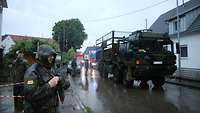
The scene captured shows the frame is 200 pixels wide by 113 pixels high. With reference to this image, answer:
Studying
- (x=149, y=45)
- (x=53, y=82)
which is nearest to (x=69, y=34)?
(x=149, y=45)

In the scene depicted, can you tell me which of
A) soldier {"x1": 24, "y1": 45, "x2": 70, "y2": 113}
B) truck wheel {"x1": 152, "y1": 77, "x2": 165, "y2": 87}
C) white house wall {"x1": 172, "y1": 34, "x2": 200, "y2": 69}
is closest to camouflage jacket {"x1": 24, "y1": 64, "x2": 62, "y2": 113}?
soldier {"x1": 24, "y1": 45, "x2": 70, "y2": 113}

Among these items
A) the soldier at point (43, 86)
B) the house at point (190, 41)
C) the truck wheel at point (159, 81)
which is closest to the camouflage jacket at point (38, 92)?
the soldier at point (43, 86)

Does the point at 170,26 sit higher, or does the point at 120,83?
the point at 170,26

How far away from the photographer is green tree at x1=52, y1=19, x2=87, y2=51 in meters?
72.6

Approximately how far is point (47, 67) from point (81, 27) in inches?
2861

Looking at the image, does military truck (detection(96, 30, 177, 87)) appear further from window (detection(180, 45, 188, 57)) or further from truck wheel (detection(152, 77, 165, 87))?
window (detection(180, 45, 188, 57))

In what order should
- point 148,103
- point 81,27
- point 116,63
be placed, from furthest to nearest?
point 81,27 < point 116,63 < point 148,103

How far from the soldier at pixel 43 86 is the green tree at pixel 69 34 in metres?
68.7

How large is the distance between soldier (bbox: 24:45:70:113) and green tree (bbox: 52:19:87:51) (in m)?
68.7

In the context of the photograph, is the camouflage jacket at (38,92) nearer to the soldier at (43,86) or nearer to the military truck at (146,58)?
the soldier at (43,86)

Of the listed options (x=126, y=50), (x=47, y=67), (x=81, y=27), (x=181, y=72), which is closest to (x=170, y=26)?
(x=181, y=72)

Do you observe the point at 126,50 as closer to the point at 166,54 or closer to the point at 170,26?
the point at 166,54

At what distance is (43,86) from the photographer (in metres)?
2.88

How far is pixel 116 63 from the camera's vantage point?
16.9 metres
